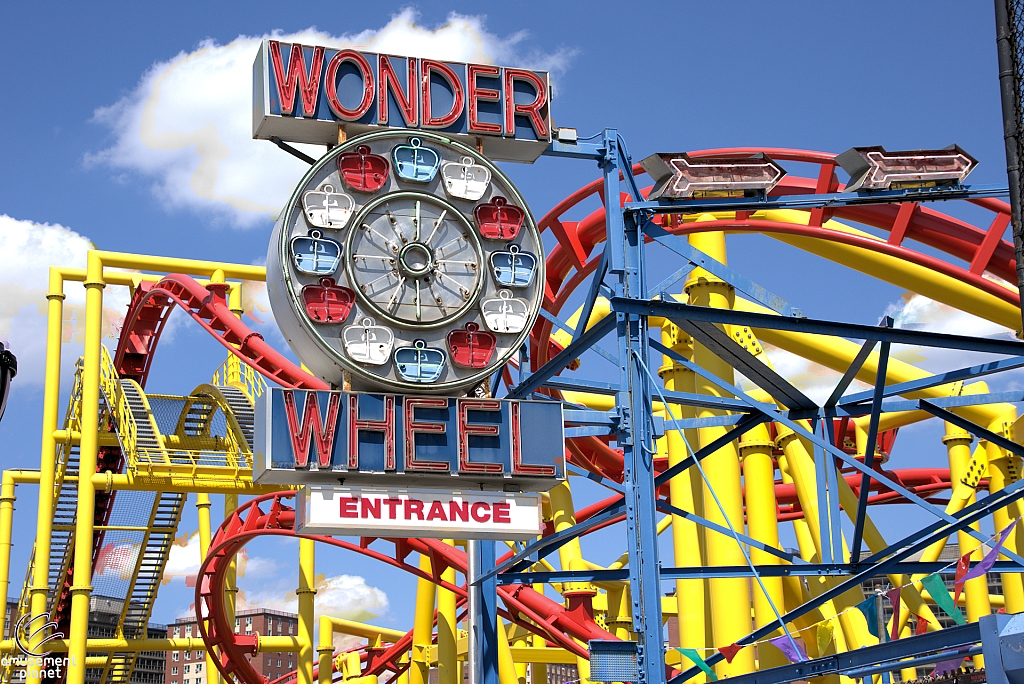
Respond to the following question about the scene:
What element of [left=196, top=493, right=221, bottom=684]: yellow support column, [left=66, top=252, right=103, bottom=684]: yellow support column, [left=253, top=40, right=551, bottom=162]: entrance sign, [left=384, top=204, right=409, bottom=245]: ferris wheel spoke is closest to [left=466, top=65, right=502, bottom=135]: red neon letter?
[left=253, top=40, right=551, bottom=162]: entrance sign

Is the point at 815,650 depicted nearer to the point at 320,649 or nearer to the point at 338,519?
the point at 338,519

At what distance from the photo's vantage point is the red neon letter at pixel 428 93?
15242 millimetres

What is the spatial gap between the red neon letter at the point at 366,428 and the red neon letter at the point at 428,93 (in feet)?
11.0

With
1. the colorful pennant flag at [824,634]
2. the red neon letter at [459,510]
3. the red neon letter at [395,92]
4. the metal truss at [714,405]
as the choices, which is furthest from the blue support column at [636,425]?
the colorful pennant flag at [824,634]

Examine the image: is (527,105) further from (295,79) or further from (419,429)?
(419,429)

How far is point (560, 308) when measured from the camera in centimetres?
2008

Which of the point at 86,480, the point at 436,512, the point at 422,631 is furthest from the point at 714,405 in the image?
the point at 86,480

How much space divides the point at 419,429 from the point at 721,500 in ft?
19.7

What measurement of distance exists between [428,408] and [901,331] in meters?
4.84

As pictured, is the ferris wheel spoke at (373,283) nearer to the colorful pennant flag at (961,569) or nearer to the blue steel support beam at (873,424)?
the blue steel support beam at (873,424)

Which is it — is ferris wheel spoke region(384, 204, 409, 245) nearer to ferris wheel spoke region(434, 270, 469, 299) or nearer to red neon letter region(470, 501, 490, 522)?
ferris wheel spoke region(434, 270, 469, 299)

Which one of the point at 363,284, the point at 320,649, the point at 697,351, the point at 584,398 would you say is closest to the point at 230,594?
the point at 320,649

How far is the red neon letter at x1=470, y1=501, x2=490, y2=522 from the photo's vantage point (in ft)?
45.0

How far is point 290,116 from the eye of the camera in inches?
568
